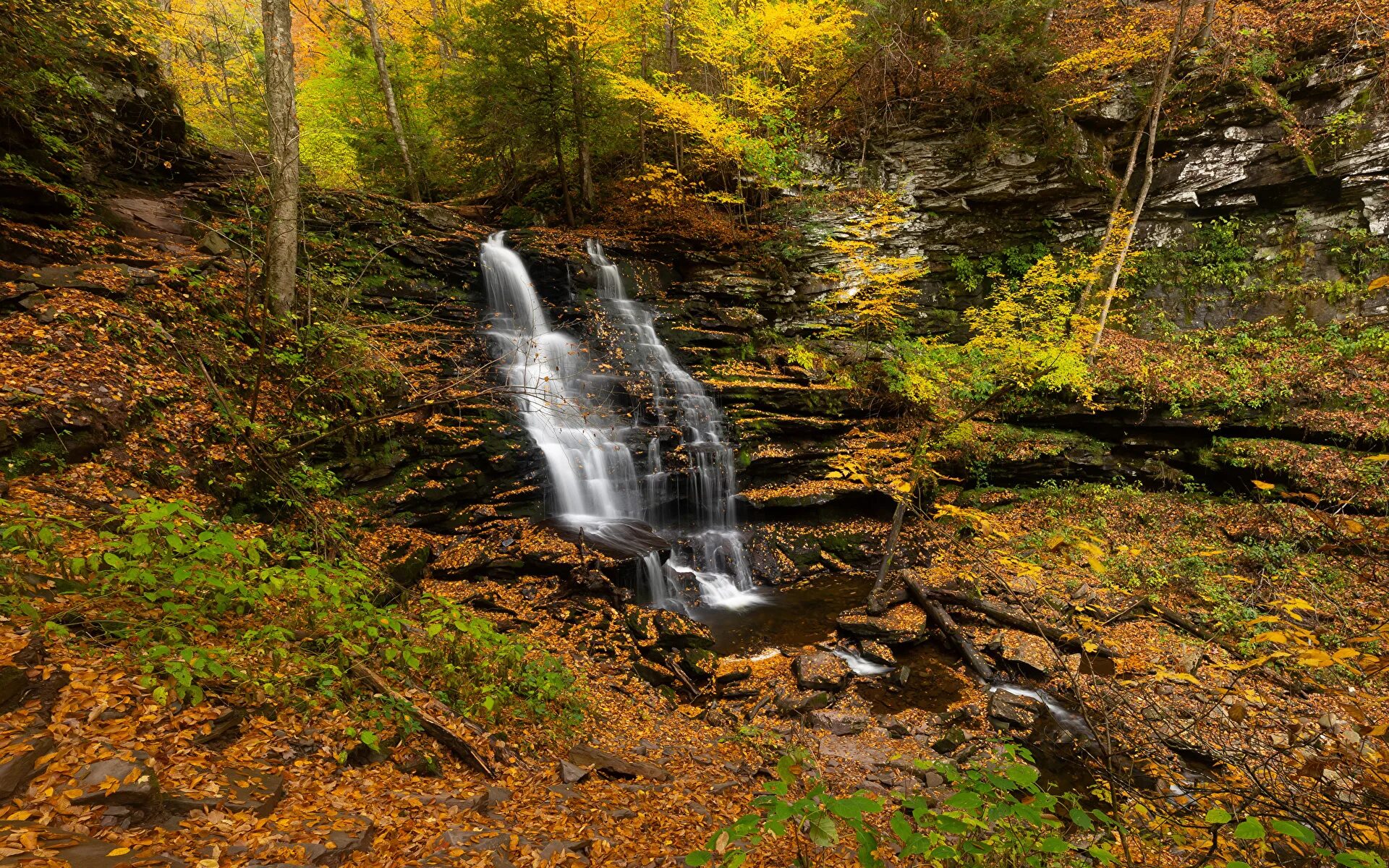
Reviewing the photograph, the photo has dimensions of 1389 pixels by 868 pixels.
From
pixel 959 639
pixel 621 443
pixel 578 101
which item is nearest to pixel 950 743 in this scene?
pixel 959 639

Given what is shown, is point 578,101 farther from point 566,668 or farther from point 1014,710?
point 1014,710

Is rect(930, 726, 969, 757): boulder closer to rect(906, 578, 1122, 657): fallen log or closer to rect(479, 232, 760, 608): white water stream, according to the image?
rect(906, 578, 1122, 657): fallen log

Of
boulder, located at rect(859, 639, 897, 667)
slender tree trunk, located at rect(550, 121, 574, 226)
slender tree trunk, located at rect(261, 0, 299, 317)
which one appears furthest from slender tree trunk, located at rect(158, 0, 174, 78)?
boulder, located at rect(859, 639, 897, 667)

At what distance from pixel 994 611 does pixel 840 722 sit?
11.7 ft

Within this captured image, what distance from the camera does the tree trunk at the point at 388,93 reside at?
1393 cm

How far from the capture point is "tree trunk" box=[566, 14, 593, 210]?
523 inches

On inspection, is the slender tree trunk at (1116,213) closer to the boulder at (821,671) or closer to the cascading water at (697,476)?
the cascading water at (697,476)

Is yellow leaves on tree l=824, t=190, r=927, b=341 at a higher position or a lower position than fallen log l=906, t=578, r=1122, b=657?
higher

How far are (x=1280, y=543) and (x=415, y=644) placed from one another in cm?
1333

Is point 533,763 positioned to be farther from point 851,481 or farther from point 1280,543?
point 1280,543

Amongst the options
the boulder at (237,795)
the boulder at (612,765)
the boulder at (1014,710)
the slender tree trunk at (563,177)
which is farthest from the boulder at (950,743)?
the slender tree trunk at (563,177)

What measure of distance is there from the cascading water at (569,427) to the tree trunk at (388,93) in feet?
15.7

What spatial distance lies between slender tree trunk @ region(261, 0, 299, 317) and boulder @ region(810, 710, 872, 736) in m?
8.32

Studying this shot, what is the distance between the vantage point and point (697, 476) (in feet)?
37.8
